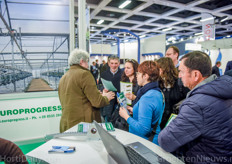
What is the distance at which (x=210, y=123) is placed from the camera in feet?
2.96

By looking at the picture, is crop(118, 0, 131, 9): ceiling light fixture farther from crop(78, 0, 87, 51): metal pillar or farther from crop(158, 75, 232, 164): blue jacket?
crop(158, 75, 232, 164): blue jacket

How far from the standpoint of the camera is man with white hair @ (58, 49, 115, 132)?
173 cm

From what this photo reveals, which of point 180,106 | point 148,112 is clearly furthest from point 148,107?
point 180,106

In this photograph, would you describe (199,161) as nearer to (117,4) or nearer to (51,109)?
(51,109)

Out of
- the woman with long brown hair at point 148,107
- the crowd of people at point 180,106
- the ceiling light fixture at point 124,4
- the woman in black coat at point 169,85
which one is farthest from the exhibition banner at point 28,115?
the ceiling light fixture at point 124,4

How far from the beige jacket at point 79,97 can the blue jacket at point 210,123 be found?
3.35ft

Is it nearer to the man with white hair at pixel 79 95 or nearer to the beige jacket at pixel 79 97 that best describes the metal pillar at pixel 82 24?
the man with white hair at pixel 79 95

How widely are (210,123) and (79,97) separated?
131 centimetres

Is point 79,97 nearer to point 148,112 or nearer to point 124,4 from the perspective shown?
point 148,112

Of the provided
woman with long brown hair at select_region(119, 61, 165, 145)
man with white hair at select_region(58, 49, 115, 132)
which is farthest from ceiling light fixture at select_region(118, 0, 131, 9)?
woman with long brown hair at select_region(119, 61, 165, 145)

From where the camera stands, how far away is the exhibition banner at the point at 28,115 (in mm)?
2676

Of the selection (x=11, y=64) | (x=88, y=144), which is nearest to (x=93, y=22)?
(x=11, y=64)

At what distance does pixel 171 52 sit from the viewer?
298 cm

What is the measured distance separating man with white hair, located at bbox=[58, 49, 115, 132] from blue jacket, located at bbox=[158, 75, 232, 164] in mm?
1027
